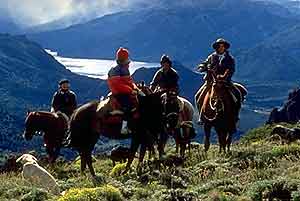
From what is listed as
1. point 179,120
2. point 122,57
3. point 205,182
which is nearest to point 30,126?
point 179,120

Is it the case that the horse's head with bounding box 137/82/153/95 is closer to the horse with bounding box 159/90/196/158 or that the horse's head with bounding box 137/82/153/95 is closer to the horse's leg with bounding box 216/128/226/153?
the horse with bounding box 159/90/196/158

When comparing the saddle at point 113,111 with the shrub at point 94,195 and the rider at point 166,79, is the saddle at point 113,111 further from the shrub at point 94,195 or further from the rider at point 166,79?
the shrub at point 94,195

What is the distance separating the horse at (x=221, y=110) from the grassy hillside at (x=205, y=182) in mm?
1444

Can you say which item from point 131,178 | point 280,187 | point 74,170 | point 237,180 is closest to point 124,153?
point 74,170

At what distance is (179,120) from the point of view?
2353 centimetres

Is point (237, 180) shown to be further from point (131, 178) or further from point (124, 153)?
point (124, 153)

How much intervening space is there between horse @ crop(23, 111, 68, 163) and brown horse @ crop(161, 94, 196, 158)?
422 centimetres

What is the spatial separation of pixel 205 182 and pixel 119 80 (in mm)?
5375

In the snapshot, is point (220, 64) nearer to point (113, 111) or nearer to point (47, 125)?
point (113, 111)

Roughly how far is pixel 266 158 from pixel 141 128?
413cm

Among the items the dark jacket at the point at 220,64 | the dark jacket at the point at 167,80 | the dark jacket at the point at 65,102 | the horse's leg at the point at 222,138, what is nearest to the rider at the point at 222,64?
the dark jacket at the point at 220,64

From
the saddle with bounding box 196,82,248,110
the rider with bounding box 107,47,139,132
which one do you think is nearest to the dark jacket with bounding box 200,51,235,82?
the saddle with bounding box 196,82,248,110

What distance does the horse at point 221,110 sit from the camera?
21828 mm

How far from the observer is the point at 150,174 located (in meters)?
17.9
